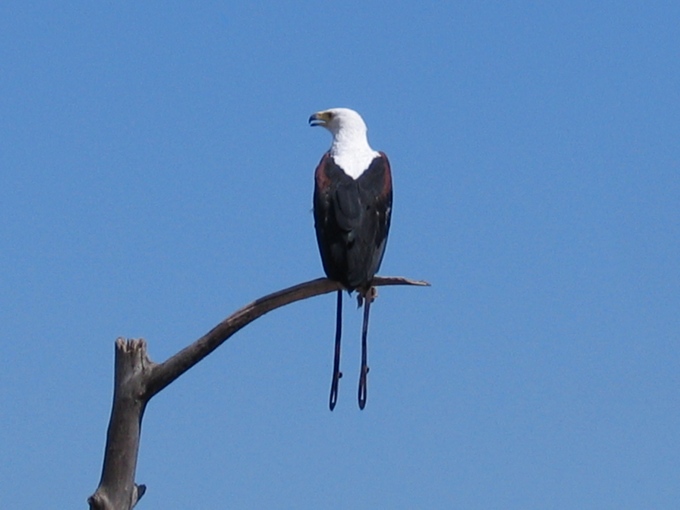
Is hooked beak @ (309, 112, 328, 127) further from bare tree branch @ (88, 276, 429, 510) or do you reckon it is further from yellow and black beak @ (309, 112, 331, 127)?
bare tree branch @ (88, 276, 429, 510)

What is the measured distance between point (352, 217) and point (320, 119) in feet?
4.25

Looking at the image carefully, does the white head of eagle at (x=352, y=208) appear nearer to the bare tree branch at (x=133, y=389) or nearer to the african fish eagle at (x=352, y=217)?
the african fish eagle at (x=352, y=217)

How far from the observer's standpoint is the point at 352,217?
8.98 meters

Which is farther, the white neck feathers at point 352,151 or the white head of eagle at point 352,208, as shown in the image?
the white neck feathers at point 352,151

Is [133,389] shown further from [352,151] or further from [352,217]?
[352,151]

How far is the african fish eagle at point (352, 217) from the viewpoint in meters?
8.79

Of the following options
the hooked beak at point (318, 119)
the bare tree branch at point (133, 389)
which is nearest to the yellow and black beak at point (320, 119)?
the hooked beak at point (318, 119)

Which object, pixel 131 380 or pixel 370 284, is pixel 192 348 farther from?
pixel 370 284

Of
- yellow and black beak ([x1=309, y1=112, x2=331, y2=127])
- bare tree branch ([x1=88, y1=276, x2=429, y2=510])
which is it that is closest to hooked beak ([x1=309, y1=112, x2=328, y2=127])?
yellow and black beak ([x1=309, y1=112, x2=331, y2=127])

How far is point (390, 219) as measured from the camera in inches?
369

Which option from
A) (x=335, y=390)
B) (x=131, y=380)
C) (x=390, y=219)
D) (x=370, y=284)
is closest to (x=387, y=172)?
(x=390, y=219)

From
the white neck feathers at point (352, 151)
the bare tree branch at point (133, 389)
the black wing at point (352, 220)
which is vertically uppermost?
the white neck feathers at point (352, 151)

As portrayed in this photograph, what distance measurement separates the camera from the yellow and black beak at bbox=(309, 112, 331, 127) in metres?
9.99

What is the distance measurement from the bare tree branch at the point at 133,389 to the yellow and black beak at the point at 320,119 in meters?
2.00
